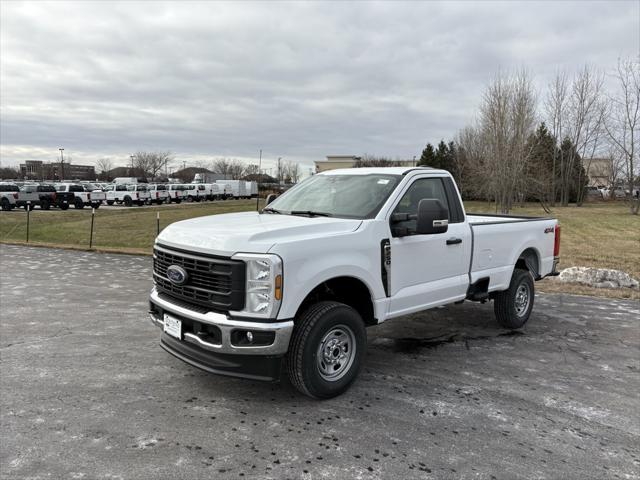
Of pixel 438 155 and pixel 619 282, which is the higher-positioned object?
pixel 438 155

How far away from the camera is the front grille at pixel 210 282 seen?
3.79m

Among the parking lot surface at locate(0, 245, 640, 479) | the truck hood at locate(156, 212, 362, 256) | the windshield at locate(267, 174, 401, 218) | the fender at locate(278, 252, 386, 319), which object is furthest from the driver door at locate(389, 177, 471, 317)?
the parking lot surface at locate(0, 245, 640, 479)

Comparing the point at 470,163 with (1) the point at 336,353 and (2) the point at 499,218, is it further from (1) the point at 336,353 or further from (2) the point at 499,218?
(1) the point at 336,353

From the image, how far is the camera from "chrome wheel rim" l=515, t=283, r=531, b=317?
21.9 ft

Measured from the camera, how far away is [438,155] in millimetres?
60219

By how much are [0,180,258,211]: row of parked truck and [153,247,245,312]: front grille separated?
22.7 m

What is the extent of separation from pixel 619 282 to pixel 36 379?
386 inches

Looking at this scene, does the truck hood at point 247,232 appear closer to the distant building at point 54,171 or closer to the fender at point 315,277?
the fender at point 315,277

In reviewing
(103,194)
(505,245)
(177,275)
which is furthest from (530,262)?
(103,194)


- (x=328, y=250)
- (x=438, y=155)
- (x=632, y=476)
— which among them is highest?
(x=438, y=155)

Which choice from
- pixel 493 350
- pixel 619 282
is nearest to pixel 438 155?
pixel 619 282

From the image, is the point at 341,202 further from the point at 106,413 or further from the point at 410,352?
the point at 106,413

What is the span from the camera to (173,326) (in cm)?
427

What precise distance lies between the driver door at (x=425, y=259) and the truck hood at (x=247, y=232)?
1.91ft
